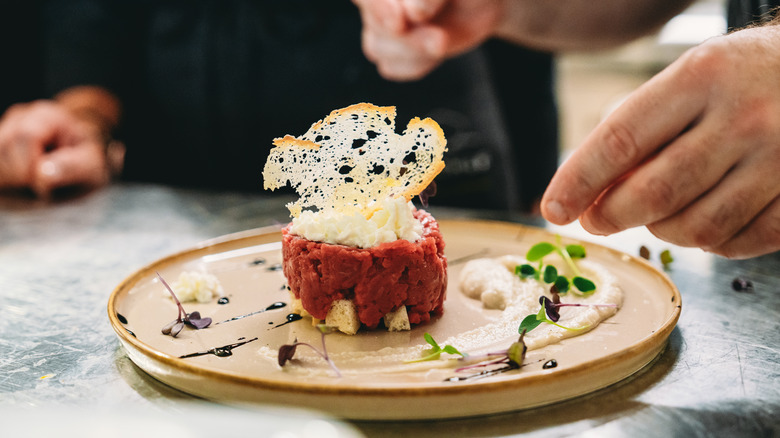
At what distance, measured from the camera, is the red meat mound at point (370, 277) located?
4.54 feet

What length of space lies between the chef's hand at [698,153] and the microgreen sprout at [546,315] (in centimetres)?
23

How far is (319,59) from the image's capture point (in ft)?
11.1

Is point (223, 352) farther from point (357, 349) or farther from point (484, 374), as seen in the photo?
point (484, 374)

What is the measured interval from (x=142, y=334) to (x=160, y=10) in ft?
9.46

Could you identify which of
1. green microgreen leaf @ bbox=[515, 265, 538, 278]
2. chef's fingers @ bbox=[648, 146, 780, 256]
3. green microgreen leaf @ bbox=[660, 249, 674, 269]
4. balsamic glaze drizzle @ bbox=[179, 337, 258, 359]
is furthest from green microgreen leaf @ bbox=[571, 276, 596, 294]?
balsamic glaze drizzle @ bbox=[179, 337, 258, 359]

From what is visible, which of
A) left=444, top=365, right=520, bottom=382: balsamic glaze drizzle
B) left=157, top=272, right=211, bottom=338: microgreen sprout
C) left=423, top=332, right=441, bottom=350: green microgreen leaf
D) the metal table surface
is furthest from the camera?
left=157, top=272, right=211, bottom=338: microgreen sprout

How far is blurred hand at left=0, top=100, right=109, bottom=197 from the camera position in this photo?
124 inches

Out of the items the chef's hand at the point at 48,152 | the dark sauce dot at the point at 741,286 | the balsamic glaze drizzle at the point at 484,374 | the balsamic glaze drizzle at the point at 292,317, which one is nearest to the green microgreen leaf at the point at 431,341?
the balsamic glaze drizzle at the point at 484,374

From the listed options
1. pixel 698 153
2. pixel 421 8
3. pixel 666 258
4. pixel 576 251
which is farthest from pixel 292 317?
pixel 421 8

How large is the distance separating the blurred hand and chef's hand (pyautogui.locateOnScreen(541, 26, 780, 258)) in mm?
2757

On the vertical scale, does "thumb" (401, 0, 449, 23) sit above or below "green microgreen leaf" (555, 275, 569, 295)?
above

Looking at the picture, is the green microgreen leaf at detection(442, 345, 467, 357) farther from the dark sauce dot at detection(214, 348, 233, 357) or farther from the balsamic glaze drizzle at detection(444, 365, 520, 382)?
the dark sauce dot at detection(214, 348, 233, 357)

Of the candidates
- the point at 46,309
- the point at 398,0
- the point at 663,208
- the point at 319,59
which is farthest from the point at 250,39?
the point at 663,208

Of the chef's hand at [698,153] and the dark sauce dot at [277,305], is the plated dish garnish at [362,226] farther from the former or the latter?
the chef's hand at [698,153]
